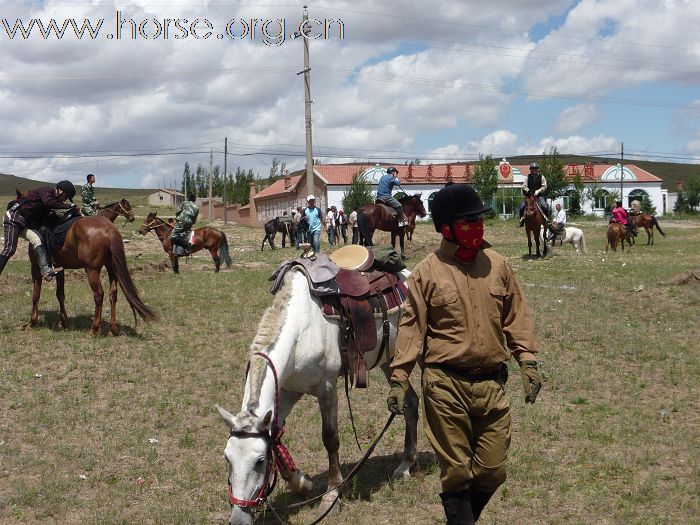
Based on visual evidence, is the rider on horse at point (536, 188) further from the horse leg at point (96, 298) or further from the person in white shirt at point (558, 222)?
the horse leg at point (96, 298)

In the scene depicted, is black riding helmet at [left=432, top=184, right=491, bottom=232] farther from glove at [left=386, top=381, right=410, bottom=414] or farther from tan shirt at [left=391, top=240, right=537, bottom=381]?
glove at [left=386, top=381, right=410, bottom=414]

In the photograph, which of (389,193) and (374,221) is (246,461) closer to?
(374,221)

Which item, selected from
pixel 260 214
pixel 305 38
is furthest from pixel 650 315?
pixel 260 214

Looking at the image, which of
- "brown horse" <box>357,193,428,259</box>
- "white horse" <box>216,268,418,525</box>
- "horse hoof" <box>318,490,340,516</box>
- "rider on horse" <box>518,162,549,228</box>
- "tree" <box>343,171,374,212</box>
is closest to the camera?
"white horse" <box>216,268,418,525</box>

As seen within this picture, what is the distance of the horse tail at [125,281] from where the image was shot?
11234mm

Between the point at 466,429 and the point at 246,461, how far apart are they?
1.28m

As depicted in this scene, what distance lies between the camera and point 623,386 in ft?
28.5

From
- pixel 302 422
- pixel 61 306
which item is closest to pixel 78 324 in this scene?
pixel 61 306

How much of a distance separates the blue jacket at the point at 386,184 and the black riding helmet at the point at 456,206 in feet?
44.9

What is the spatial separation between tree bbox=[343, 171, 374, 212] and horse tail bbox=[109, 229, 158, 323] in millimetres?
47196

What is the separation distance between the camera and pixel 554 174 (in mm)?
66375

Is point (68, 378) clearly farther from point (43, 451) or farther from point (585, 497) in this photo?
point (585, 497)

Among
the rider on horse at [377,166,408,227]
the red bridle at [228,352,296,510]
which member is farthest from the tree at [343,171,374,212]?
the red bridle at [228,352,296,510]

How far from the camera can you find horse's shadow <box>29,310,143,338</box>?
11.7 meters
